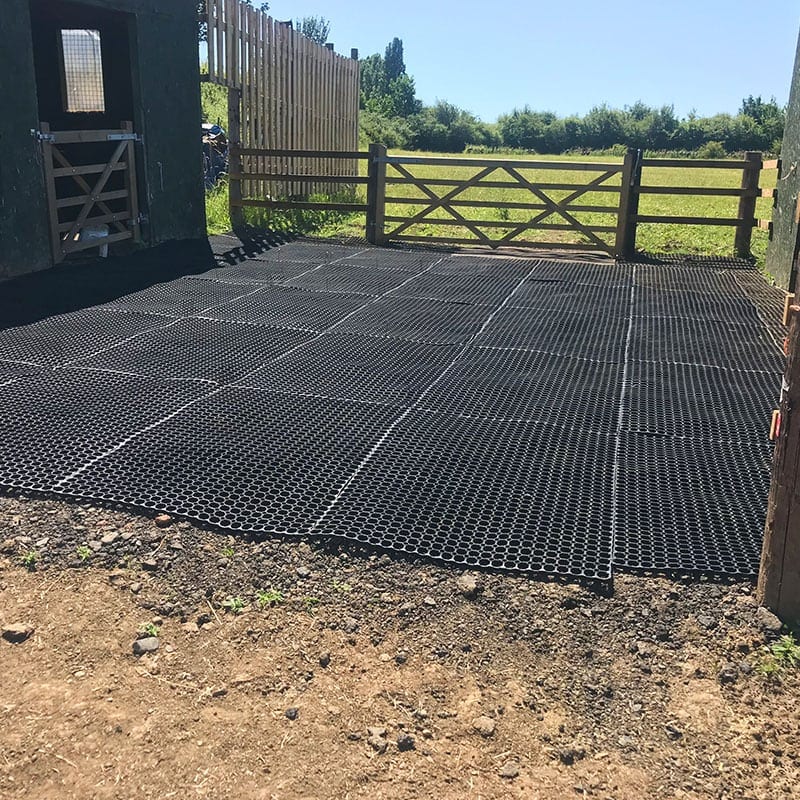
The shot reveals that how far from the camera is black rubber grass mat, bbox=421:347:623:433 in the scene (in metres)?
4.72

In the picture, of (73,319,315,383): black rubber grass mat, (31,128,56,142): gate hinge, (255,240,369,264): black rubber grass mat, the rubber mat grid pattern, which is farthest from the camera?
(255,240,369,264): black rubber grass mat

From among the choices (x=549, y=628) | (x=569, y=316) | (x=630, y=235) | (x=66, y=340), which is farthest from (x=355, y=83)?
(x=549, y=628)

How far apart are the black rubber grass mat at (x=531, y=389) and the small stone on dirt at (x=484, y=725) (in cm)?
A: 244

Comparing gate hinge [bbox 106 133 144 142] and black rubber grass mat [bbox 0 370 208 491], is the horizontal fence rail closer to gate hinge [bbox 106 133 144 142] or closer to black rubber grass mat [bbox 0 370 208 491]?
gate hinge [bbox 106 133 144 142]

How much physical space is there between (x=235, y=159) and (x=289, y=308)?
617cm

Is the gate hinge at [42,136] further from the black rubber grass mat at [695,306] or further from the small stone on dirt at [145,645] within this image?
the small stone on dirt at [145,645]

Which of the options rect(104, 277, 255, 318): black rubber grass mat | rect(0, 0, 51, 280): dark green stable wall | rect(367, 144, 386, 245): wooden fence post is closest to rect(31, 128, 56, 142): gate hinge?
rect(0, 0, 51, 280): dark green stable wall

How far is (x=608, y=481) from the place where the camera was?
3.81 metres

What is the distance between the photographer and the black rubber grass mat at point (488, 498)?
3.20 m

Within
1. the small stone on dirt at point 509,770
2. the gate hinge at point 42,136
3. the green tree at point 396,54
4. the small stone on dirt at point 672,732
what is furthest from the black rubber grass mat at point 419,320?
the green tree at point 396,54

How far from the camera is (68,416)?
4441 millimetres

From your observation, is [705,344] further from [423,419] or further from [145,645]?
[145,645]

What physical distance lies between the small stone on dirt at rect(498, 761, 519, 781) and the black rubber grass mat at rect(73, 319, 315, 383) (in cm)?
347

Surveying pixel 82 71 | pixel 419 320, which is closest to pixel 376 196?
pixel 82 71
